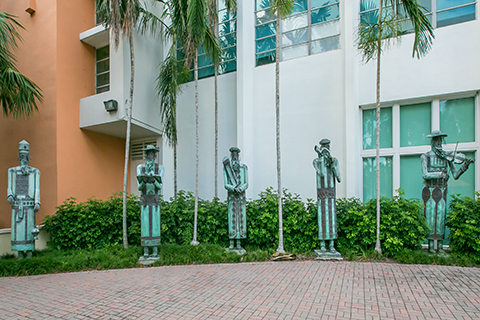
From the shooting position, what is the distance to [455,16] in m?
6.93

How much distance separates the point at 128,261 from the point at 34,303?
76.4 inches

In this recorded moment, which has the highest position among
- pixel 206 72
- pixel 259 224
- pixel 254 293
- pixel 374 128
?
pixel 206 72

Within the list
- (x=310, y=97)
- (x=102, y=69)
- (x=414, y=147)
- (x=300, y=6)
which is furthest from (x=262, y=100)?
(x=102, y=69)

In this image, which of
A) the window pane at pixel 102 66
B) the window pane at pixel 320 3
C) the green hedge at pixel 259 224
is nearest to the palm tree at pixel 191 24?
the green hedge at pixel 259 224

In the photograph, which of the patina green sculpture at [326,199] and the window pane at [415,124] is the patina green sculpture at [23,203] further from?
the window pane at [415,124]

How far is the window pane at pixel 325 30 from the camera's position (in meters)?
8.27

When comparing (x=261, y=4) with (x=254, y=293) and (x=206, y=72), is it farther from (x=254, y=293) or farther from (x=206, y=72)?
(x=254, y=293)

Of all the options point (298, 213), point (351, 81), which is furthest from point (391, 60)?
point (298, 213)

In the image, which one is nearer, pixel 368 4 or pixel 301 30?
pixel 368 4

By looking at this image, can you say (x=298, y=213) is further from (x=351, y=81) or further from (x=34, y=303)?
(x=34, y=303)

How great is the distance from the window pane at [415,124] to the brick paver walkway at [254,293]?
3.38 m

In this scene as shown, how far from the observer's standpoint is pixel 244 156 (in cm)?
877

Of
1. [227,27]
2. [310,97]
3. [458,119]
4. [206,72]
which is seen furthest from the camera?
[206,72]

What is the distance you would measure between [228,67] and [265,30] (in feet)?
5.55
